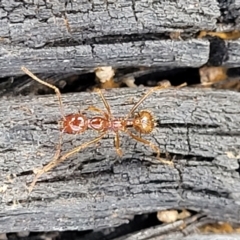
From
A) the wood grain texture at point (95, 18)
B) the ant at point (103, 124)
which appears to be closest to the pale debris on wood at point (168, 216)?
the ant at point (103, 124)

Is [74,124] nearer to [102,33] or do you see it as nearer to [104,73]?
[104,73]

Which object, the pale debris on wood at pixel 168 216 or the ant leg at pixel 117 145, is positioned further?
the pale debris on wood at pixel 168 216

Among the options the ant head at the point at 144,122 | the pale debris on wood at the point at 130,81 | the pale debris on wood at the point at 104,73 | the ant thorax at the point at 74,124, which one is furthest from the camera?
the pale debris on wood at the point at 130,81

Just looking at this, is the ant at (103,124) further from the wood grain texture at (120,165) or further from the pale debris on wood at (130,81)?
the pale debris on wood at (130,81)

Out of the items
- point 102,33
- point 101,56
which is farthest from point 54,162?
point 102,33

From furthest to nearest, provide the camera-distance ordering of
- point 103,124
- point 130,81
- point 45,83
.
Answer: point 130,81
point 103,124
point 45,83

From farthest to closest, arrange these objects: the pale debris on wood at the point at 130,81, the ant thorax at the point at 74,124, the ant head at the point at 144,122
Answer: the pale debris on wood at the point at 130,81 → the ant head at the point at 144,122 → the ant thorax at the point at 74,124
